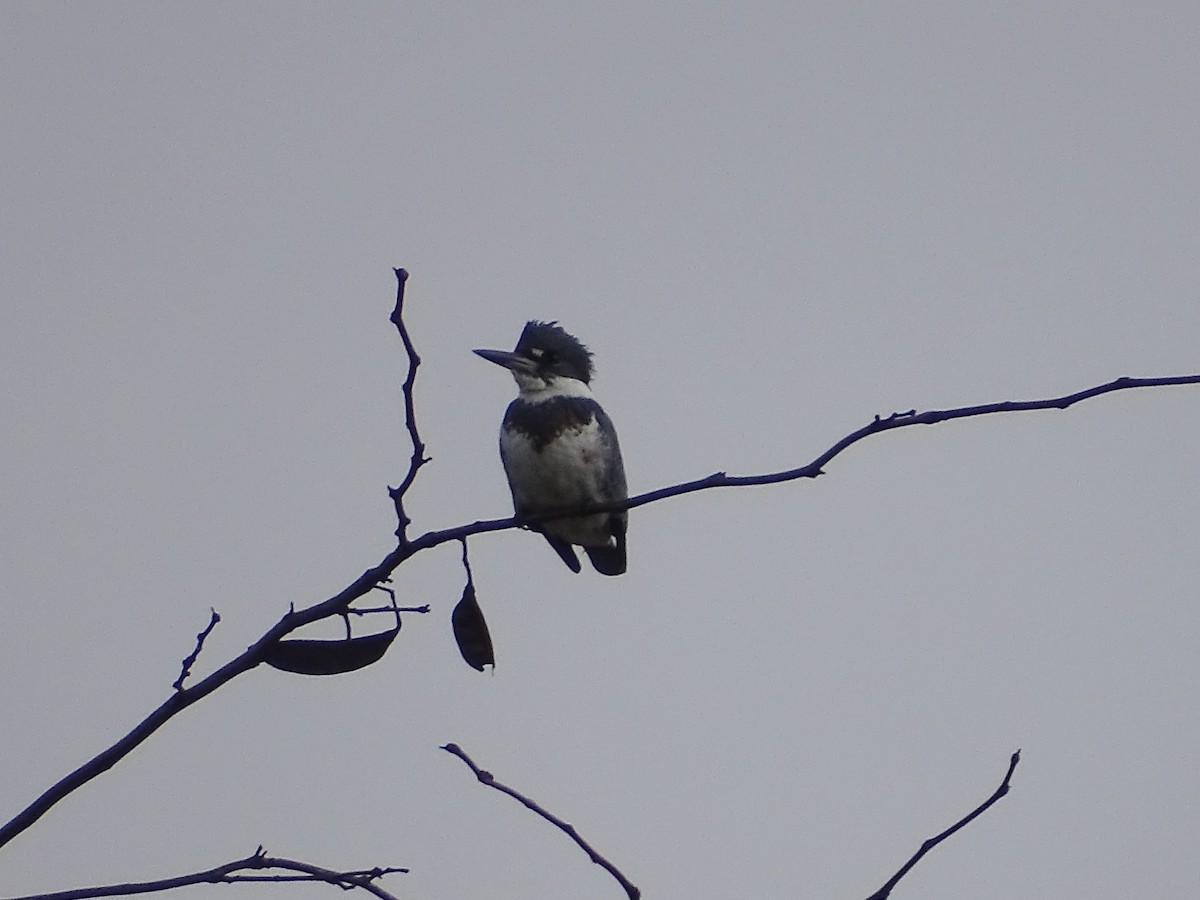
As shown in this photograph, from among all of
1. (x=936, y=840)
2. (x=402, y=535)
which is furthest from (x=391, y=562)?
(x=936, y=840)

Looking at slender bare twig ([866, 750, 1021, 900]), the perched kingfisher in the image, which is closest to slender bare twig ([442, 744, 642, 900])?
slender bare twig ([866, 750, 1021, 900])

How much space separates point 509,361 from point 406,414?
102 inches

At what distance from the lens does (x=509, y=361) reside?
18.3ft

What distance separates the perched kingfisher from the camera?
5246 millimetres

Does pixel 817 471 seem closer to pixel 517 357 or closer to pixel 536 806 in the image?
pixel 536 806

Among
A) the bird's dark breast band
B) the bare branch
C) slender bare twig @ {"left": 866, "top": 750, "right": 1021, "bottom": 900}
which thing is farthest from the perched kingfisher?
slender bare twig @ {"left": 866, "top": 750, "right": 1021, "bottom": 900}

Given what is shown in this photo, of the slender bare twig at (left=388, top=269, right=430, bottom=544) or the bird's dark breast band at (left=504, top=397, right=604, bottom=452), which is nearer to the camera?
the slender bare twig at (left=388, top=269, right=430, bottom=544)

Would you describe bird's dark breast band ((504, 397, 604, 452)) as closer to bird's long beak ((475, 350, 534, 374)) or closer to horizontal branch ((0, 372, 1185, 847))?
bird's long beak ((475, 350, 534, 374))

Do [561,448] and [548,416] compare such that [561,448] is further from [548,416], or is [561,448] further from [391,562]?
[391,562]

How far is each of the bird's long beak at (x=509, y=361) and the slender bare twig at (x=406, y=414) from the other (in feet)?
8.26

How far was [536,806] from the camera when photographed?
2293 millimetres

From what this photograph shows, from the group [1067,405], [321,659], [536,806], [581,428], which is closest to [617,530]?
[581,428]

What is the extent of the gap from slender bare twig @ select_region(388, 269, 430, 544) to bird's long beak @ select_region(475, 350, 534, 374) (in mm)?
2516

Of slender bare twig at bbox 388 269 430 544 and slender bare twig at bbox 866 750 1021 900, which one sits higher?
slender bare twig at bbox 388 269 430 544
